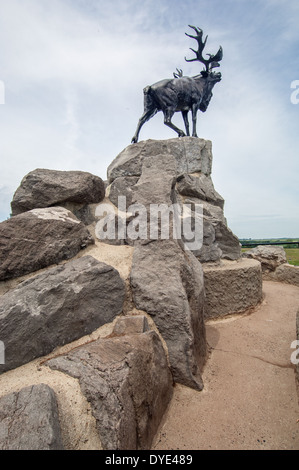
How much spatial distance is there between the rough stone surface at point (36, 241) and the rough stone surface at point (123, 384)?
929 mm

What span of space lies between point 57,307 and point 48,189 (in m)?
1.80

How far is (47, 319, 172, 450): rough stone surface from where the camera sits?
5.00ft

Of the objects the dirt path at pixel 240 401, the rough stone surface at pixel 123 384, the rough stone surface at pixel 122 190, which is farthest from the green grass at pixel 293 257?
the rough stone surface at pixel 123 384

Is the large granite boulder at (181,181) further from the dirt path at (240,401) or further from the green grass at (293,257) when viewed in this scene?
the green grass at (293,257)

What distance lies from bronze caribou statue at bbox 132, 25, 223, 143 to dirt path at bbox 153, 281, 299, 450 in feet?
15.2

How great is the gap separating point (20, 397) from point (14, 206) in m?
2.58

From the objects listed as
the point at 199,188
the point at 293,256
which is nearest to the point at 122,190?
the point at 199,188

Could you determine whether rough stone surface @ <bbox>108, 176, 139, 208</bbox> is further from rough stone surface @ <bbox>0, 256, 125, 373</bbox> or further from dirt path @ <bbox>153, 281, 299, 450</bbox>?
dirt path @ <bbox>153, 281, 299, 450</bbox>

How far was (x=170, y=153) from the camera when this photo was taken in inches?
226

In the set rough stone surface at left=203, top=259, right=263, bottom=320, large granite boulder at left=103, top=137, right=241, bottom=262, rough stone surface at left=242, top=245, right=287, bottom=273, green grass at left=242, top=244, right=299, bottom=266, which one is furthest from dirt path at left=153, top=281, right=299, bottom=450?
green grass at left=242, top=244, right=299, bottom=266

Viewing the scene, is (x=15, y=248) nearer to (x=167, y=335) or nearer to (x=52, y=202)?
(x=52, y=202)

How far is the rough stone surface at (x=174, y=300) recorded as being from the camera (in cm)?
239

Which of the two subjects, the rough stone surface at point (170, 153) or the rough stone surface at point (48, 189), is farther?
the rough stone surface at point (170, 153)

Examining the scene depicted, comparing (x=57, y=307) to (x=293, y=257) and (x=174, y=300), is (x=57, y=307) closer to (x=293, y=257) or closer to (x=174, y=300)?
(x=174, y=300)
